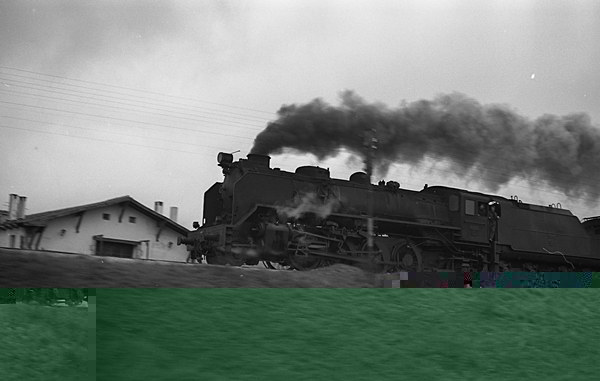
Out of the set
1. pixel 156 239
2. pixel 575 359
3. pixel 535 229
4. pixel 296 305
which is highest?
pixel 535 229

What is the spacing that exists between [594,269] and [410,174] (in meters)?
3.87

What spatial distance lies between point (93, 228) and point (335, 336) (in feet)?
7.44

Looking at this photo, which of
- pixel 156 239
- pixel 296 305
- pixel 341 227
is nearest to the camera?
pixel 296 305

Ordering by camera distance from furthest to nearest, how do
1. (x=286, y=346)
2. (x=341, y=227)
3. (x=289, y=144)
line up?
(x=341, y=227) < (x=289, y=144) < (x=286, y=346)

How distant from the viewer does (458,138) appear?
25.2ft

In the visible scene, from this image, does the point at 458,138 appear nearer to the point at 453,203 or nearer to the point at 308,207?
the point at 453,203

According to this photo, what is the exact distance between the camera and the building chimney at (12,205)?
192 inches

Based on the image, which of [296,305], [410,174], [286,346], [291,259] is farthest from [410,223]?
[286,346]

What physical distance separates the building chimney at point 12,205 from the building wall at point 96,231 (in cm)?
13

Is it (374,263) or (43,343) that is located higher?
(374,263)

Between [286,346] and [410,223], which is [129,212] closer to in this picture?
[286,346]

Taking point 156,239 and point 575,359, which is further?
point 156,239

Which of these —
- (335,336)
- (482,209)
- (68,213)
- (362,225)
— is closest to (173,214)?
(68,213)

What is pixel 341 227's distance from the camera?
7.25 metres
